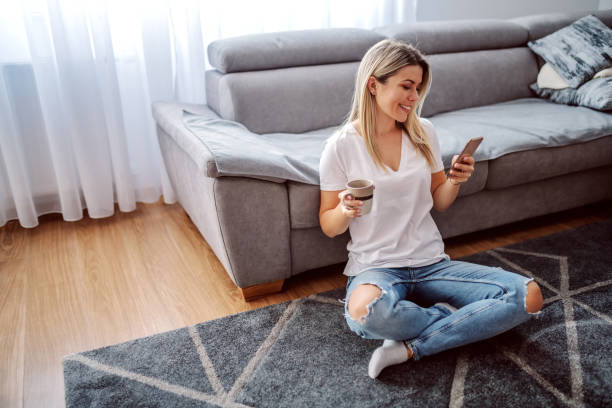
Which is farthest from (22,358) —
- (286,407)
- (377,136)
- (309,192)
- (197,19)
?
(197,19)

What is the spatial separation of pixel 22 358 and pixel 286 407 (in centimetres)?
86

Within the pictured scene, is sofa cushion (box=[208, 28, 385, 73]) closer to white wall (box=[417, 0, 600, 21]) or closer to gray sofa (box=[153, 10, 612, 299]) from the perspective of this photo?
gray sofa (box=[153, 10, 612, 299])

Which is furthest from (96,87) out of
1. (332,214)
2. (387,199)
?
(387,199)

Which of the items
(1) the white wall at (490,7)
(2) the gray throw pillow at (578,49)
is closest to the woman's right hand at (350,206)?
(2) the gray throw pillow at (578,49)

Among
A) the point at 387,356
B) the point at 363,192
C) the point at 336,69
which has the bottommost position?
the point at 387,356

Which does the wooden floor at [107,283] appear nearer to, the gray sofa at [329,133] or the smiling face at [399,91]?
the gray sofa at [329,133]

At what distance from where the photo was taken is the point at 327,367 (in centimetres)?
141

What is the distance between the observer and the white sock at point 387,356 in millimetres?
1348

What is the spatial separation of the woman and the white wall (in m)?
1.99

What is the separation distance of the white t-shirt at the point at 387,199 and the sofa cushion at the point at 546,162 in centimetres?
57

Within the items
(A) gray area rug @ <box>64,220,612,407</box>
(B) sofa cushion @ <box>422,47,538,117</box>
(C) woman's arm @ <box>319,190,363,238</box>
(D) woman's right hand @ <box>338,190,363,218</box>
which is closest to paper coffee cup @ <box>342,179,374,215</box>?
(D) woman's right hand @ <box>338,190,363,218</box>

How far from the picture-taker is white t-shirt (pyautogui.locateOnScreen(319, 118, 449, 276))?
1486 millimetres

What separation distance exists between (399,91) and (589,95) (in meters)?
1.48

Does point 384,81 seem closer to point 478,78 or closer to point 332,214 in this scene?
point 332,214
